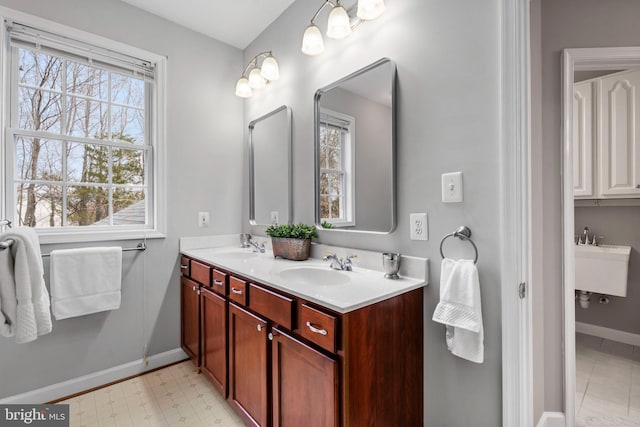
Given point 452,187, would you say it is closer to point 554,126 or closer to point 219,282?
point 554,126

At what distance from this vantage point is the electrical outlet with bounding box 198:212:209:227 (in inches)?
96.6

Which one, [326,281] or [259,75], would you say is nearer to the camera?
[326,281]

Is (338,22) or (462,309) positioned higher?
(338,22)

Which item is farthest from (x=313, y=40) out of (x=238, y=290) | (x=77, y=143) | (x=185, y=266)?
(x=185, y=266)

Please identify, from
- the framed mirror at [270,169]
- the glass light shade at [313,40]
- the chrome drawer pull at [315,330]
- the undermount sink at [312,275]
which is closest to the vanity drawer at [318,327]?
the chrome drawer pull at [315,330]

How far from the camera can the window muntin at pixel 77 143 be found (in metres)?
1.84

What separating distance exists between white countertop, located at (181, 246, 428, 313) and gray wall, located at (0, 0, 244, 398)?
47cm

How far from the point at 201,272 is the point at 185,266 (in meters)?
0.35

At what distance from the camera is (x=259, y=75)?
2275mm

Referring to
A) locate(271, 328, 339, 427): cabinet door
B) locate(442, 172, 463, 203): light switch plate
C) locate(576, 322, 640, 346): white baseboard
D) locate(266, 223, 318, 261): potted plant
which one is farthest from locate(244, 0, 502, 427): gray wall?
locate(576, 322, 640, 346): white baseboard

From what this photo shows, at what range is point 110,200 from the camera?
2135 mm

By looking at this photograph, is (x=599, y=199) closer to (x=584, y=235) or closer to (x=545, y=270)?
(x=584, y=235)

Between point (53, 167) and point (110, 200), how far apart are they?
1.21ft

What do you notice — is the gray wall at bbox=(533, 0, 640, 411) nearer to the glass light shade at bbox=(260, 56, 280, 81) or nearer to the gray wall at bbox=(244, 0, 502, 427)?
the gray wall at bbox=(244, 0, 502, 427)
